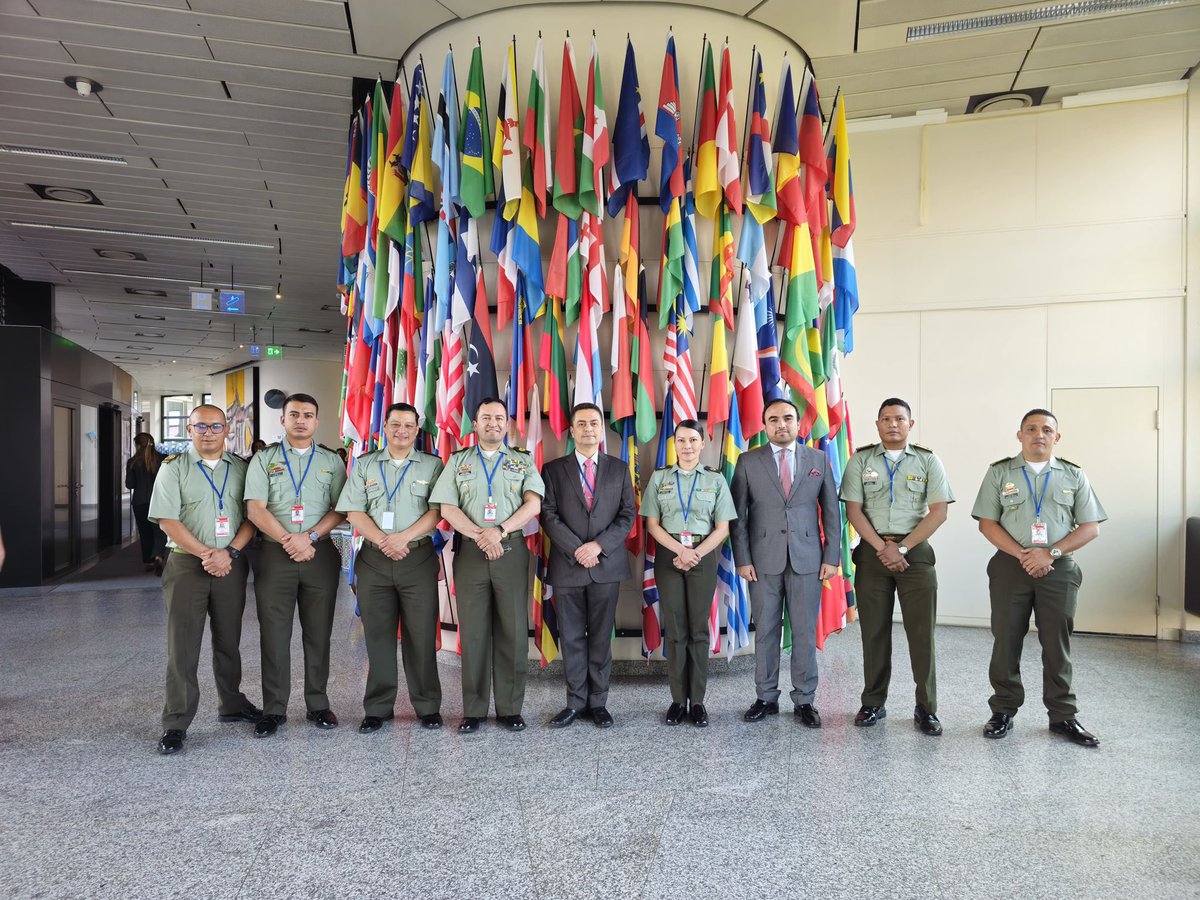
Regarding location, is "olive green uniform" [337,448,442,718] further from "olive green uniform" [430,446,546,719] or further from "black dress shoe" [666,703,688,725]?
"black dress shoe" [666,703,688,725]

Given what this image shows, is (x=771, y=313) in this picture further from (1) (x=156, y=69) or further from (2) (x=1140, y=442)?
(1) (x=156, y=69)

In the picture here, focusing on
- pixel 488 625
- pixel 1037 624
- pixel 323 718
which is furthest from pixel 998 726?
pixel 323 718

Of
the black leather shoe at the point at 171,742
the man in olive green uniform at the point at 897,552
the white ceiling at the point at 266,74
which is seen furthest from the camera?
the white ceiling at the point at 266,74

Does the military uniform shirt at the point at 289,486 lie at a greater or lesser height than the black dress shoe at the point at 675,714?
greater

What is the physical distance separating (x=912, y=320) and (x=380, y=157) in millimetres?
3892

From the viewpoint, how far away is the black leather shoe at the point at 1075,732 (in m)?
3.52

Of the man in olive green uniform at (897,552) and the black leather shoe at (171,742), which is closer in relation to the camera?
the black leather shoe at (171,742)

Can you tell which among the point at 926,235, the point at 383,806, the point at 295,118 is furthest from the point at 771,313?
the point at 295,118

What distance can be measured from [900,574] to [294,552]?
274 centimetres

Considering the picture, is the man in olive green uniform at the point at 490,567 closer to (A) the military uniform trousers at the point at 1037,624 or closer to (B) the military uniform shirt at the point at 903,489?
(B) the military uniform shirt at the point at 903,489

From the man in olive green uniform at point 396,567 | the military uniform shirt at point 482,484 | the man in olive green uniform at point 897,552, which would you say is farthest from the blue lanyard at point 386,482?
the man in olive green uniform at point 897,552

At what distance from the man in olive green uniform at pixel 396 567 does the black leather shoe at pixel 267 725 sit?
1.27 feet

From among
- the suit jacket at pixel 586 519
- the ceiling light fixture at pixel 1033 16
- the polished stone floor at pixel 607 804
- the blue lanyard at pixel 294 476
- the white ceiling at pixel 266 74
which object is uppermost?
the ceiling light fixture at pixel 1033 16

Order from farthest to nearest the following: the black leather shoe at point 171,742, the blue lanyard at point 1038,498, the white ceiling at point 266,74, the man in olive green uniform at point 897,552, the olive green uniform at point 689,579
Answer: the white ceiling at point 266,74 → the olive green uniform at point 689,579 → the man in olive green uniform at point 897,552 → the blue lanyard at point 1038,498 → the black leather shoe at point 171,742
